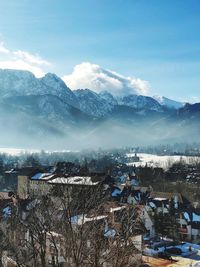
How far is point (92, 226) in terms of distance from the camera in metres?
17.2

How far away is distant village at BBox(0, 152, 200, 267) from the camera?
16578mm

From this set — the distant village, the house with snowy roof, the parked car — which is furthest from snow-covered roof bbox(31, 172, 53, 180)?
the parked car

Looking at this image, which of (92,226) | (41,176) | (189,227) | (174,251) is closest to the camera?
(92,226)

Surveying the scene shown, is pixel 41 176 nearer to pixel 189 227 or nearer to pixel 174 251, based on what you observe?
pixel 189 227

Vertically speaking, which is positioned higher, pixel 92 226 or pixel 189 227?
pixel 92 226

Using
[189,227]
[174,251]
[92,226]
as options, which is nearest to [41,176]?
[189,227]

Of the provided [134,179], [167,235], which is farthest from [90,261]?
[134,179]

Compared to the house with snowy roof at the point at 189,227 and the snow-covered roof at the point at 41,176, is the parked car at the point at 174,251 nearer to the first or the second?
the house with snowy roof at the point at 189,227

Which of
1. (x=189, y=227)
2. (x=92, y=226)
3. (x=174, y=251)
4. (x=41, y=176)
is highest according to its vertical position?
(x=92, y=226)

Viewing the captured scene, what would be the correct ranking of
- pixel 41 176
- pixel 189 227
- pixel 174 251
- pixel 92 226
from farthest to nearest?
pixel 41 176 < pixel 189 227 < pixel 174 251 < pixel 92 226

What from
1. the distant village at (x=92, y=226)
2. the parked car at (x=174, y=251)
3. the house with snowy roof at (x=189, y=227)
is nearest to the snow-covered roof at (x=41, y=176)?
the distant village at (x=92, y=226)

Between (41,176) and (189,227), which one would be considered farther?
(41,176)

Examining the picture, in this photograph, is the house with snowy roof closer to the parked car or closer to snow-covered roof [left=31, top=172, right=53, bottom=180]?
the parked car

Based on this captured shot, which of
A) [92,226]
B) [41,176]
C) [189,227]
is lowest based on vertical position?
[189,227]
